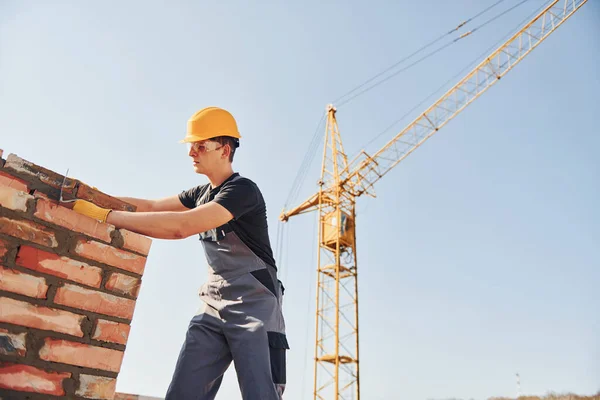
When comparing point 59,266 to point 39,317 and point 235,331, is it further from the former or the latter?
point 235,331

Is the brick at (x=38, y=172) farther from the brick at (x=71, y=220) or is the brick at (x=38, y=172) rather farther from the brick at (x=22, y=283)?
the brick at (x=22, y=283)

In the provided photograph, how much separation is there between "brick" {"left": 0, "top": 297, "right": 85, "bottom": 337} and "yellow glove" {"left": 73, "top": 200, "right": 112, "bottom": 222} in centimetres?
35

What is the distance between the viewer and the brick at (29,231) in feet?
4.98

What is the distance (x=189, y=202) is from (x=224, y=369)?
877 mm

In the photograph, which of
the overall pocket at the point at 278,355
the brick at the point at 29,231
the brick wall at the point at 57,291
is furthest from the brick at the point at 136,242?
the overall pocket at the point at 278,355

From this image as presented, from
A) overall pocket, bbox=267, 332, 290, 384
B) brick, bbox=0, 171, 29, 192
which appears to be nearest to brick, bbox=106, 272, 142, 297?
brick, bbox=0, 171, 29, 192

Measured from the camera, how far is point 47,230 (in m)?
1.61

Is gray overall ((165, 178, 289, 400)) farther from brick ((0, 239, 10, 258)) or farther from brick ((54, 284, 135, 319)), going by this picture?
brick ((0, 239, 10, 258))

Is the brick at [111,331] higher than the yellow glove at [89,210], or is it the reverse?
the yellow glove at [89,210]

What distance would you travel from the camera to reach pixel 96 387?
1616 millimetres

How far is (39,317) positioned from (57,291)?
99mm

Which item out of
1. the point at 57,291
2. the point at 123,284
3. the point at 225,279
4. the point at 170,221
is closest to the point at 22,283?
the point at 57,291

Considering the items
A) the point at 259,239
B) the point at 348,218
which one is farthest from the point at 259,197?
the point at 348,218

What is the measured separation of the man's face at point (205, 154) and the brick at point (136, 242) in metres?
Result: 0.45
